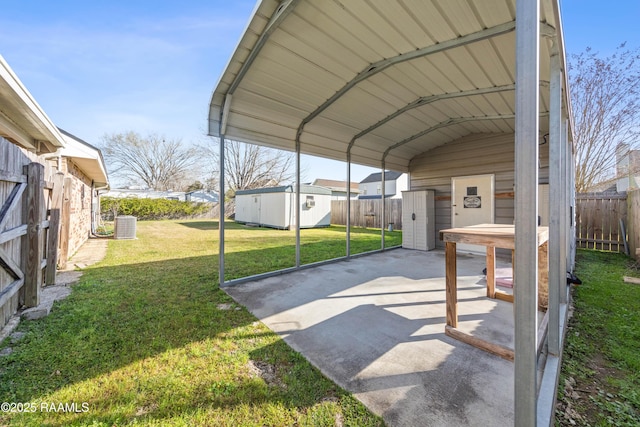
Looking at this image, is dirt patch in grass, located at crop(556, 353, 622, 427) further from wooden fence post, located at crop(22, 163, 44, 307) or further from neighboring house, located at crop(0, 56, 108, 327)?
wooden fence post, located at crop(22, 163, 44, 307)

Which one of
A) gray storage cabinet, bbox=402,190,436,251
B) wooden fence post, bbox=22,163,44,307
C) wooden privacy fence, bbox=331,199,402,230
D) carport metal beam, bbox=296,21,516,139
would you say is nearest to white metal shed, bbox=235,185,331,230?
wooden privacy fence, bbox=331,199,402,230

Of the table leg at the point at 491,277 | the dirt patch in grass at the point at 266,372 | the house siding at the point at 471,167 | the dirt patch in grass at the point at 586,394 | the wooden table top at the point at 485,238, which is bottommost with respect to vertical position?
the dirt patch in grass at the point at 266,372

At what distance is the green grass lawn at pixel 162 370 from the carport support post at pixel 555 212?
1556 millimetres

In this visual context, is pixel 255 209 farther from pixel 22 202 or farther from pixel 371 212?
pixel 22 202

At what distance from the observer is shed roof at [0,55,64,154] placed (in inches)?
114

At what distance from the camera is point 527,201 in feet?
3.37

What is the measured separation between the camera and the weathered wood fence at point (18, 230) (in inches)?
98.5

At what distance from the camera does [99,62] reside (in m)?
8.75

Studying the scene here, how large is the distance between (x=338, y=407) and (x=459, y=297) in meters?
2.52

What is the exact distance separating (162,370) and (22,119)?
14.6 feet

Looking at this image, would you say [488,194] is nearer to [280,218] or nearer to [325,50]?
[325,50]

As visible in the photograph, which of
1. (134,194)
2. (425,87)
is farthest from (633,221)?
(134,194)

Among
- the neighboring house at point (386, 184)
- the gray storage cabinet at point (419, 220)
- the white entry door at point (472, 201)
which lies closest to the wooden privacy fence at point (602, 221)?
the white entry door at point (472, 201)

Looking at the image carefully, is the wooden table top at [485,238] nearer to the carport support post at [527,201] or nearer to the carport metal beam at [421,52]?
the carport support post at [527,201]
